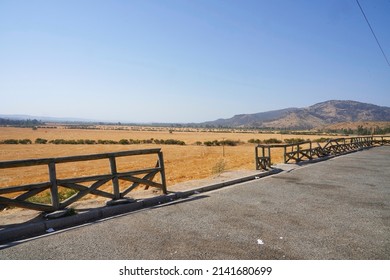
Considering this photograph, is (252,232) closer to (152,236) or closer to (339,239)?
(339,239)

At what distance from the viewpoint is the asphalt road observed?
446 centimetres

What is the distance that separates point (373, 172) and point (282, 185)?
648cm

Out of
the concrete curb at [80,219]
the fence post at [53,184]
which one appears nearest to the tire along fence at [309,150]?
the concrete curb at [80,219]

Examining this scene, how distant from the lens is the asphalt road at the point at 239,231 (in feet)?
14.6

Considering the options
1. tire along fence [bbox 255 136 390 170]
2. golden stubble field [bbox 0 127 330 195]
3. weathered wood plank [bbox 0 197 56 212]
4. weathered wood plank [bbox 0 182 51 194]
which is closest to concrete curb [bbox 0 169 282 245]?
weathered wood plank [bbox 0 197 56 212]

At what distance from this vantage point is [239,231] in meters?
5.42

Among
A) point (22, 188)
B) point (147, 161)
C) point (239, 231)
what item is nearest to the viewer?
point (239, 231)

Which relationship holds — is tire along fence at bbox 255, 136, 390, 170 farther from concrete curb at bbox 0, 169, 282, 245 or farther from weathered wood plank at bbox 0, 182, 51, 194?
weathered wood plank at bbox 0, 182, 51, 194

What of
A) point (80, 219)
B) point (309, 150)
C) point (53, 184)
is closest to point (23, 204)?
point (53, 184)

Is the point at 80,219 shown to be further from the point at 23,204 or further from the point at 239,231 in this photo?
the point at 239,231

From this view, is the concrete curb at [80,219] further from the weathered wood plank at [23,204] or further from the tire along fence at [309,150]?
the tire along fence at [309,150]

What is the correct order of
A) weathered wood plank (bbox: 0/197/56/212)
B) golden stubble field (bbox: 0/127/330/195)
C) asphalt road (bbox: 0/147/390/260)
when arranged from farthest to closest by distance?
golden stubble field (bbox: 0/127/330/195) → weathered wood plank (bbox: 0/197/56/212) → asphalt road (bbox: 0/147/390/260)

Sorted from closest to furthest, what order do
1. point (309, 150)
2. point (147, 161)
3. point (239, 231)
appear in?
point (239, 231) → point (309, 150) → point (147, 161)

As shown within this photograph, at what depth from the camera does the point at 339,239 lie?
16.5ft
